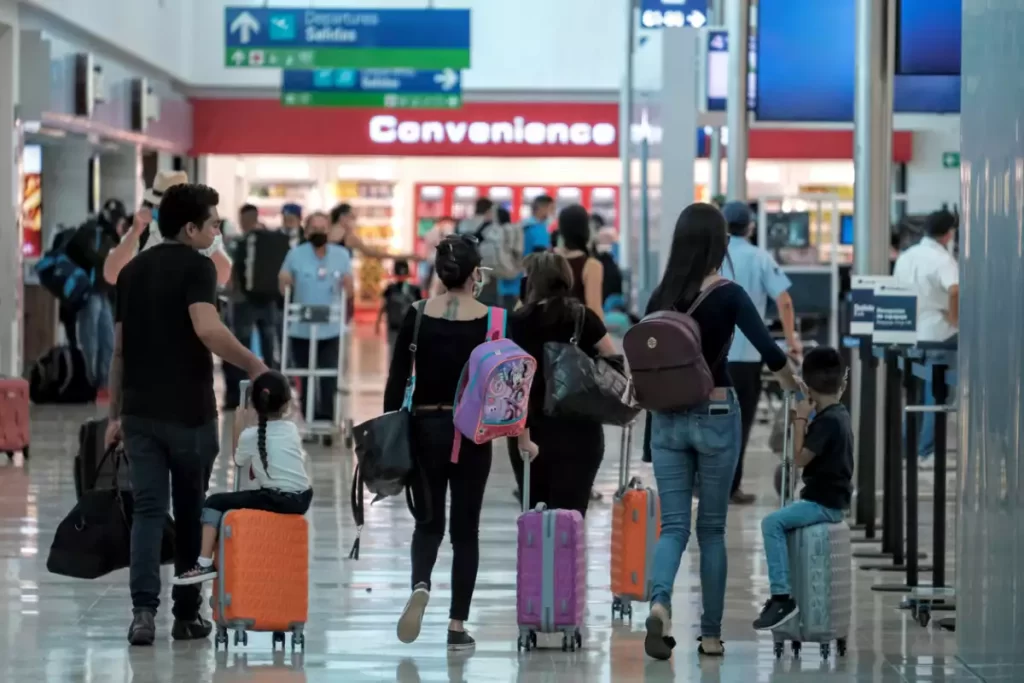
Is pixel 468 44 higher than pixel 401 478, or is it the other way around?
pixel 468 44

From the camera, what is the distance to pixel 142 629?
6.15 m

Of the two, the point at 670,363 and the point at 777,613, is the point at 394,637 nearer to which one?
the point at 777,613

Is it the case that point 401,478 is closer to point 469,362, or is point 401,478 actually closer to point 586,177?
point 469,362

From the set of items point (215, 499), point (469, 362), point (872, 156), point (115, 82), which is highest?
point (115, 82)

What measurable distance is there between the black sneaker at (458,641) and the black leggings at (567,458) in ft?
2.30

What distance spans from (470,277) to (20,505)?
4.68 m

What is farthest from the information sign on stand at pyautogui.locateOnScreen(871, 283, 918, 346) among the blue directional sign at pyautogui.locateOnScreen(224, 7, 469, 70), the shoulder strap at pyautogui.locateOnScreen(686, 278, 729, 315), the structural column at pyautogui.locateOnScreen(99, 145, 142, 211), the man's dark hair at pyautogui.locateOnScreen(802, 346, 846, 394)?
the structural column at pyautogui.locateOnScreen(99, 145, 142, 211)

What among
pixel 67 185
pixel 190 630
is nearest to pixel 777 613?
pixel 190 630

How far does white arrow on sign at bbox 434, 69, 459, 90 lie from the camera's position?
2553 centimetres

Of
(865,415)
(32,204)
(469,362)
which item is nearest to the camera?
(469,362)

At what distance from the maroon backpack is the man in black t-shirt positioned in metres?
1.22

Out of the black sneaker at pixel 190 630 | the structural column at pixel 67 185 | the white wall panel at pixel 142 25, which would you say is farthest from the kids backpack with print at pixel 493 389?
the structural column at pixel 67 185

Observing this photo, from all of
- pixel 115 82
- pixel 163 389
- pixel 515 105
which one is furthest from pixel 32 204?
pixel 163 389

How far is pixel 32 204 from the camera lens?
20.0 metres
